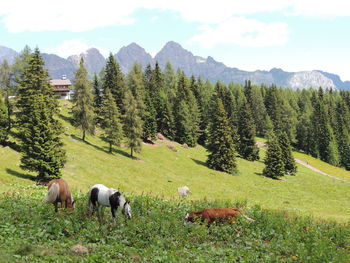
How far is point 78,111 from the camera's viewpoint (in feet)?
222

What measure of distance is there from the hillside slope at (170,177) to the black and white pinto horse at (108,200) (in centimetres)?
2844

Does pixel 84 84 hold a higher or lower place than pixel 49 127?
higher

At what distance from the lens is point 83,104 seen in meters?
68.6

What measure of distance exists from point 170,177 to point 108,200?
46.8 m

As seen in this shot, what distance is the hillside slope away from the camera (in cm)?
4686

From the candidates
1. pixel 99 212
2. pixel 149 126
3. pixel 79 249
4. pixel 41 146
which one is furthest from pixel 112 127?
pixel 79 249

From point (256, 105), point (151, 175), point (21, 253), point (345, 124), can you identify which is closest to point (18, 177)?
point (151, 175)

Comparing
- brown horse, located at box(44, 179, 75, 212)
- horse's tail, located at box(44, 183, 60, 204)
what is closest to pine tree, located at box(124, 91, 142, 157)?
brown horse, located at box(44, 179, 75, 212)

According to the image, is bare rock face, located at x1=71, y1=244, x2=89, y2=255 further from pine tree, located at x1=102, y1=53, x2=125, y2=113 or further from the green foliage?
the green foliage

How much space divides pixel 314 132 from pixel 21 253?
417ft

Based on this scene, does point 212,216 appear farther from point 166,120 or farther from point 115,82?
point 166,120

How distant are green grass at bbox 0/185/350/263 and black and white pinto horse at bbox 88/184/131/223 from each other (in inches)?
21.7

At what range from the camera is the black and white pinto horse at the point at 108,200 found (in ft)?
45.3

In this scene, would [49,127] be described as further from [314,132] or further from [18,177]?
[314,132]
